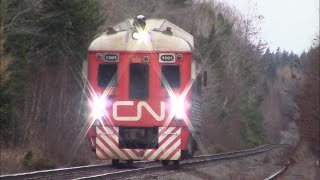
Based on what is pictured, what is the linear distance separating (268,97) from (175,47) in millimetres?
64619

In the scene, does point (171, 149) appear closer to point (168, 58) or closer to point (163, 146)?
point (163, 146)

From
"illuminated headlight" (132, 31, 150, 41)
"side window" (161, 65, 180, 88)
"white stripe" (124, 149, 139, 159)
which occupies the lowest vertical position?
"white stripe" (124, 149, 139, 159)

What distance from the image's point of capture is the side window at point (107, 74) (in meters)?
18.6

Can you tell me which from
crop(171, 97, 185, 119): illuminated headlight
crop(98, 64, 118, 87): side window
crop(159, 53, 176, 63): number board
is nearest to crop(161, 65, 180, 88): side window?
crop(159, 53, 176, 63): number board

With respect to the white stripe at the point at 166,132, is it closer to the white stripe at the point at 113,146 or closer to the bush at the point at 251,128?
the white stripe at the point at 113,146

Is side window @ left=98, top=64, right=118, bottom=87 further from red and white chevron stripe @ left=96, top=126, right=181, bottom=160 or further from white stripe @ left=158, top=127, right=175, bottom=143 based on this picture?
white stripe @ left=158, top=127, right=175, bottom=143

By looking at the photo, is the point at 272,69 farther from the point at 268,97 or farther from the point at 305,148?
the point at 305,148

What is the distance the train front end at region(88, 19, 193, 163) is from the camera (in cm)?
1841

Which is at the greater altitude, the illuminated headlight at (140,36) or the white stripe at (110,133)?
the illuminated headlight at (140,36)

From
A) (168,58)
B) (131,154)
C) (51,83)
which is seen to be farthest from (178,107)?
(51,83)

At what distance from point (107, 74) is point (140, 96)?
1033 mm

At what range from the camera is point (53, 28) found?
88.5 feet

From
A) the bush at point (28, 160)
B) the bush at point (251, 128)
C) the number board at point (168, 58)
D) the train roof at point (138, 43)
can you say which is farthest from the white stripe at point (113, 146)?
the bush at point (251, 128)

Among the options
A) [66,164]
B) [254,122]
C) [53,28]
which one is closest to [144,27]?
[66,164]
